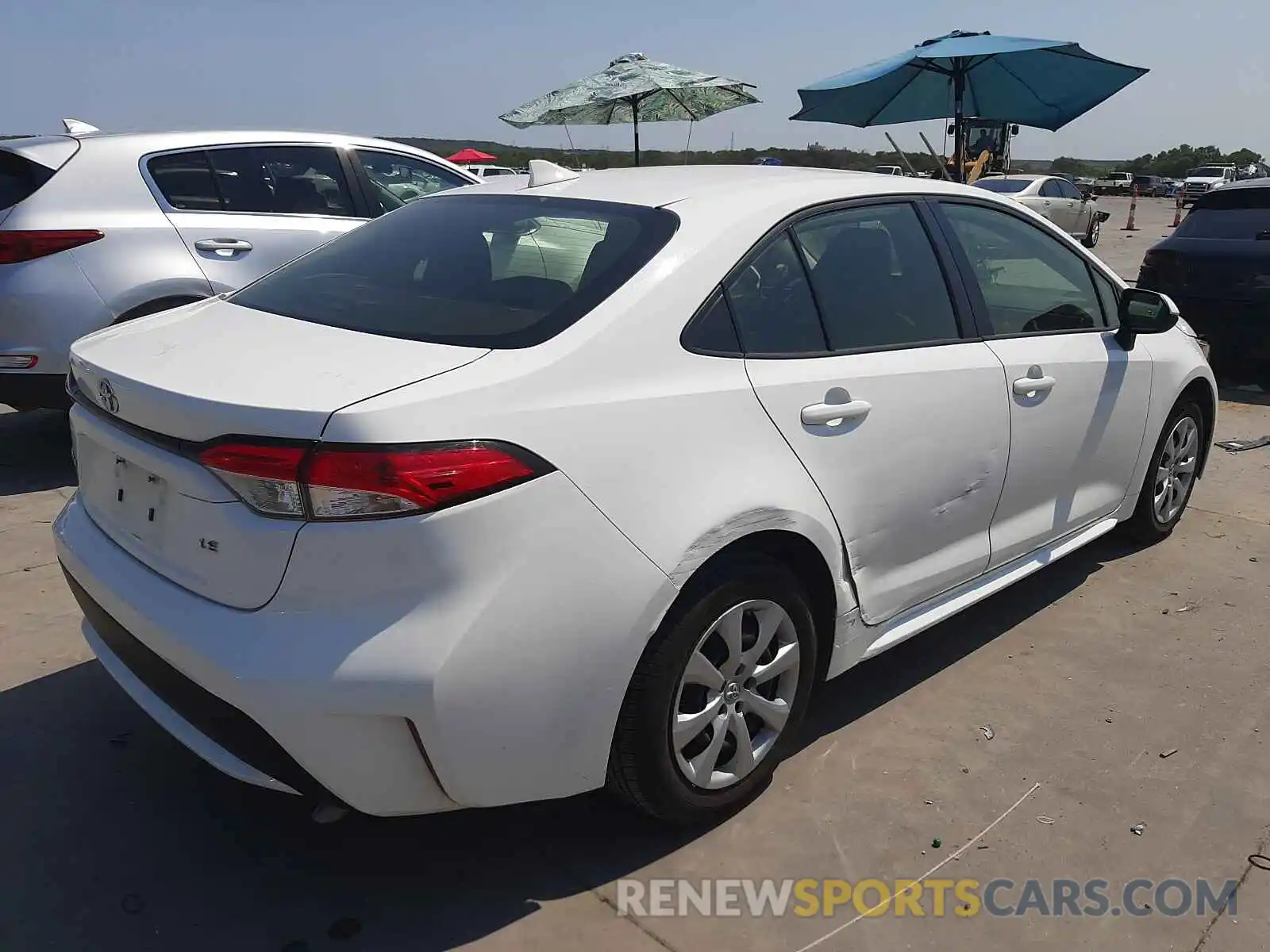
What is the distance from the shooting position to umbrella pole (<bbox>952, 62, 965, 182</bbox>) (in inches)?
420

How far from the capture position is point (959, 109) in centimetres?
1088

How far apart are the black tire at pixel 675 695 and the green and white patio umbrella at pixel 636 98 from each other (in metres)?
12.7

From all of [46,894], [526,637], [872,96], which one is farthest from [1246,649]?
[872,96]

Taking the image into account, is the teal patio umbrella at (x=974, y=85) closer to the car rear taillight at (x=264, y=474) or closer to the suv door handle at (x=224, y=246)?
the suv door handle at (x=224, y=246)

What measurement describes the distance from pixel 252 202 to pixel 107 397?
3701 millimetres

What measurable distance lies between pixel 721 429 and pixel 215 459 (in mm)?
1110

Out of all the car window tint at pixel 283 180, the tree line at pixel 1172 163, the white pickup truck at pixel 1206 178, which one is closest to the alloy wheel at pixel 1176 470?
the car window tint at pixel 283 180

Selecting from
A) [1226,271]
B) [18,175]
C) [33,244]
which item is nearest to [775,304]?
[33,244]

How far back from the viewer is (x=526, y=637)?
2.10 meters

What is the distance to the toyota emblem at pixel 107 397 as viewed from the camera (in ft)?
7.88

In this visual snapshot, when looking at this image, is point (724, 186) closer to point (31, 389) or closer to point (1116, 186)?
point (31, 389)

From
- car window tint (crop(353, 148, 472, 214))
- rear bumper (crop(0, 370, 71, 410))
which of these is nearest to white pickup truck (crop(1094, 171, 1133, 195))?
car window tint (crop(353, 148, 472, 214))

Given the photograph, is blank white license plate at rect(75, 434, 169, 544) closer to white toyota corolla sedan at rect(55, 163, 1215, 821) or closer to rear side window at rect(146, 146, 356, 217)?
white toyota corolla sedan at rect(55, 163, 1215, 821)

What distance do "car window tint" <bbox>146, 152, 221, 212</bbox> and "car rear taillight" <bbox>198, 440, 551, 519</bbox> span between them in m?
3.98
